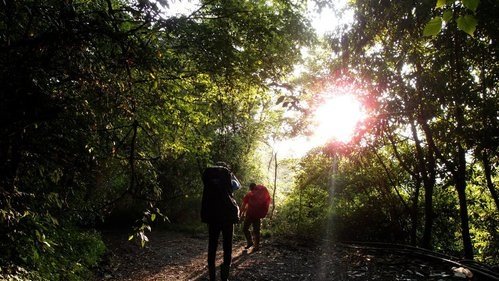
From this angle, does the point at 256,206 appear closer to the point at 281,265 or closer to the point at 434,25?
the point at 281,265

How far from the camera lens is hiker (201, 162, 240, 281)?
6.05 meters

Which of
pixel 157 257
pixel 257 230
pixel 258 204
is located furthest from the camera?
pixel 157 257

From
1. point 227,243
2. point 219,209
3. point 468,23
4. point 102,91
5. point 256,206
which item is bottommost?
point 227,243

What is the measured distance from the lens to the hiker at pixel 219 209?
19.9 feet

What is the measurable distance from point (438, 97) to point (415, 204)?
173 inches

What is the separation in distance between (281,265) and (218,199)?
2.94 m

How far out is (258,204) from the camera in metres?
10.1

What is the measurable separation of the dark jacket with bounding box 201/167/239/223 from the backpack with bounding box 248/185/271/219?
400cm

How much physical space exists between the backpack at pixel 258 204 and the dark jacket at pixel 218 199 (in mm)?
4002

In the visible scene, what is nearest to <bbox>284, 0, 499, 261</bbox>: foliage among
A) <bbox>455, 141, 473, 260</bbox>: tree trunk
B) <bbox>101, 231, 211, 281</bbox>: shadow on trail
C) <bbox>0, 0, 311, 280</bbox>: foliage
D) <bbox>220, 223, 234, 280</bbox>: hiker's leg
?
<bbox>455, 141, 473, 260</bbox>: tree trunk

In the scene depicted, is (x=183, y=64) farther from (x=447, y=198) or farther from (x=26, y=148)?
(x=447, y=198)

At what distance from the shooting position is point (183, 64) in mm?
7562

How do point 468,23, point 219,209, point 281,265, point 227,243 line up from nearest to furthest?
point 468,23, point 219,209, point 227,243, point 281,265

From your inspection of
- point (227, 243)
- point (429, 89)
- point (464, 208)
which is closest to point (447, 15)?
point (227, 243)
